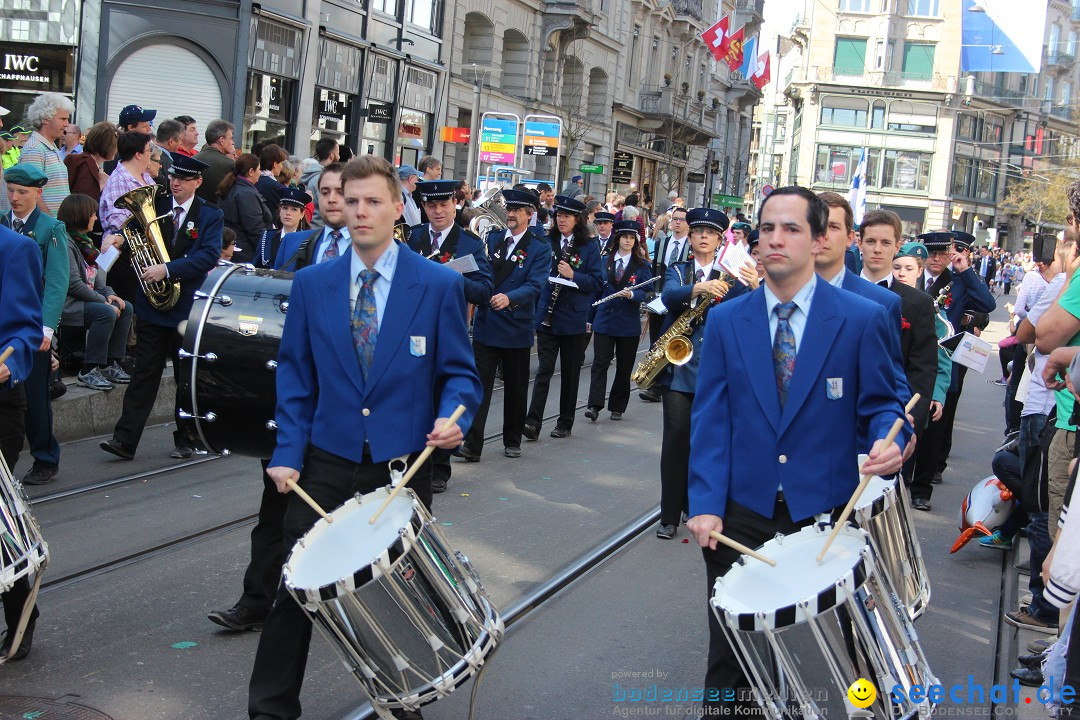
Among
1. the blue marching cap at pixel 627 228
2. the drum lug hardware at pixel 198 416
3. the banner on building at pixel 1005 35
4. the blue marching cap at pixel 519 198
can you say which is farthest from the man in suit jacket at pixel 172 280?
the banner on building at pixel 1005 35

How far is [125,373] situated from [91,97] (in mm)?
11515

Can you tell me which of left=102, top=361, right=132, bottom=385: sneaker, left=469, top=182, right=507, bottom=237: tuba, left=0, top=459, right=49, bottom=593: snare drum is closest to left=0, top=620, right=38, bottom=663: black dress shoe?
left=0, top=459, right=49, bottom=593: snare drum

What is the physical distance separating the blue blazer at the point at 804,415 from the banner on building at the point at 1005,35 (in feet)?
95.9

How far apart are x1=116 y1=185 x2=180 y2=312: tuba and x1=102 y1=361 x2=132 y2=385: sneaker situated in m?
1.49

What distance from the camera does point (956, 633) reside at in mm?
6465

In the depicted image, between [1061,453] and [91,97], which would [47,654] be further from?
[91,97]

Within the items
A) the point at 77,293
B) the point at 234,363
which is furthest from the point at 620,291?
the point at 234,363

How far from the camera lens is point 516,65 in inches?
1486

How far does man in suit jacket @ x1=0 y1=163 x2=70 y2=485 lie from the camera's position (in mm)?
7250

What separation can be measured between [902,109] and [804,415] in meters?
80.0

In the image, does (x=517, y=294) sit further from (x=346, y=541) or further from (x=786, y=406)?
(x=346, y=541)

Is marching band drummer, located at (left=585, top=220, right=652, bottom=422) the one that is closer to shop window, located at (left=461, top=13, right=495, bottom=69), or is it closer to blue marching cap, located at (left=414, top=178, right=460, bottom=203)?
blue marching cap, located at (left=414, top=178, right=460, bottom=203)

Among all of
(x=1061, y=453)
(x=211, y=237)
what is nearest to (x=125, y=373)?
(x=211, y=237)

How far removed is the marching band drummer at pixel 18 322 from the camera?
203 inches
